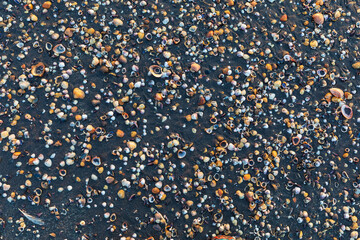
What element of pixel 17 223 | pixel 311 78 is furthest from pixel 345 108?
pixel 17 223

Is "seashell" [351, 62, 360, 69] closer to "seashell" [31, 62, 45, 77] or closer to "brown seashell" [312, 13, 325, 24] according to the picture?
"brown seashell" [312, 13, 325, 24]

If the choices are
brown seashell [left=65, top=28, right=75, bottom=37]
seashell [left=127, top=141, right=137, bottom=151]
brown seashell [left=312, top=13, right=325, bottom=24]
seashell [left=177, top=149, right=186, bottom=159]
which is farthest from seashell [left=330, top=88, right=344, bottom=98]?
brown seashell [left=65, top=28, right=75, bottom=37]

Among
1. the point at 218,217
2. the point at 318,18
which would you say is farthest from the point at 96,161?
the point at 318,18

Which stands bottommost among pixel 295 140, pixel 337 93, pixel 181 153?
pixel 181 153

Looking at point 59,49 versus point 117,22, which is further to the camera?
point 117,22

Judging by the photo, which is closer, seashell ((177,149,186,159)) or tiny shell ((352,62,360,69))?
seashell ((177,149,186,159))

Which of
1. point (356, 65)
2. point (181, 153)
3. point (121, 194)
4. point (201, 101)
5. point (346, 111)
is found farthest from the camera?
point (356, 65)

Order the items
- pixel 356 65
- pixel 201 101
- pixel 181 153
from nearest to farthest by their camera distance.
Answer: pixel 181 153, pixel 201 101, pixel 356 65

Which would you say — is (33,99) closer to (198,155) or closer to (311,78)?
(198,155)

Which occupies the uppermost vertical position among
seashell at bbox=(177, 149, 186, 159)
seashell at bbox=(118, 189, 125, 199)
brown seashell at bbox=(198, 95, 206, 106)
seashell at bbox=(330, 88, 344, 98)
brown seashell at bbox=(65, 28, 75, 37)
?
brown seashell at bbox=(65, 28, 75, 37)

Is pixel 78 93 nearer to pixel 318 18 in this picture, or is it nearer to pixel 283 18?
pixel 283 18
